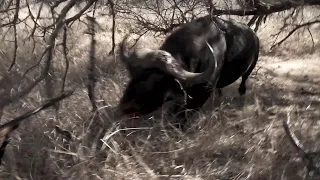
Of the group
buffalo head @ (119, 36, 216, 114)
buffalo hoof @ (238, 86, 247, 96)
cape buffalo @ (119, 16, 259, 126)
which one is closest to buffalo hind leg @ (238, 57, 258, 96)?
buffalo hoof @ (238, 86, 247, 96)

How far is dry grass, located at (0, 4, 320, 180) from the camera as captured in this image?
13.5ft

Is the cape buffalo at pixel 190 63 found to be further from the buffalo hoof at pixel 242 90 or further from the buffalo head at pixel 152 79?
the buffalo hoof at pixel 242 90

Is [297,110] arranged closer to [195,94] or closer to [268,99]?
[268,99]

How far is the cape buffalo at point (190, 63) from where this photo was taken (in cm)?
452

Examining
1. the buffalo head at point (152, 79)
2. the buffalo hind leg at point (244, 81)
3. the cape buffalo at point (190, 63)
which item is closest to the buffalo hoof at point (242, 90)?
the buffalo hind leg at point (244, 81)

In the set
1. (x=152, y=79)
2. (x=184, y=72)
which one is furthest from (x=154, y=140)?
(x=184, y=72)

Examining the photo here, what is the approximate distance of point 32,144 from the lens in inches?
176

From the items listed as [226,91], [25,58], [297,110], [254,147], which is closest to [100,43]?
[25,58]

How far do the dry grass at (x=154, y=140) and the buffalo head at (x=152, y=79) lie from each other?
215mm

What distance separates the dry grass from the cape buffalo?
0.84ft

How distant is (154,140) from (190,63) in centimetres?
86

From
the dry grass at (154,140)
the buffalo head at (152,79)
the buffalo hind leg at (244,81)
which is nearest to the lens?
the dry grass at (154,140)

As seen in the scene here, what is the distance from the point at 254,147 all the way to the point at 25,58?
3757 mm

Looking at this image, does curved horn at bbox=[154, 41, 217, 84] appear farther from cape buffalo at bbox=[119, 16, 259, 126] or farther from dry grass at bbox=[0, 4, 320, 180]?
dry grass at bbox=[0, 4, 320, 180]
